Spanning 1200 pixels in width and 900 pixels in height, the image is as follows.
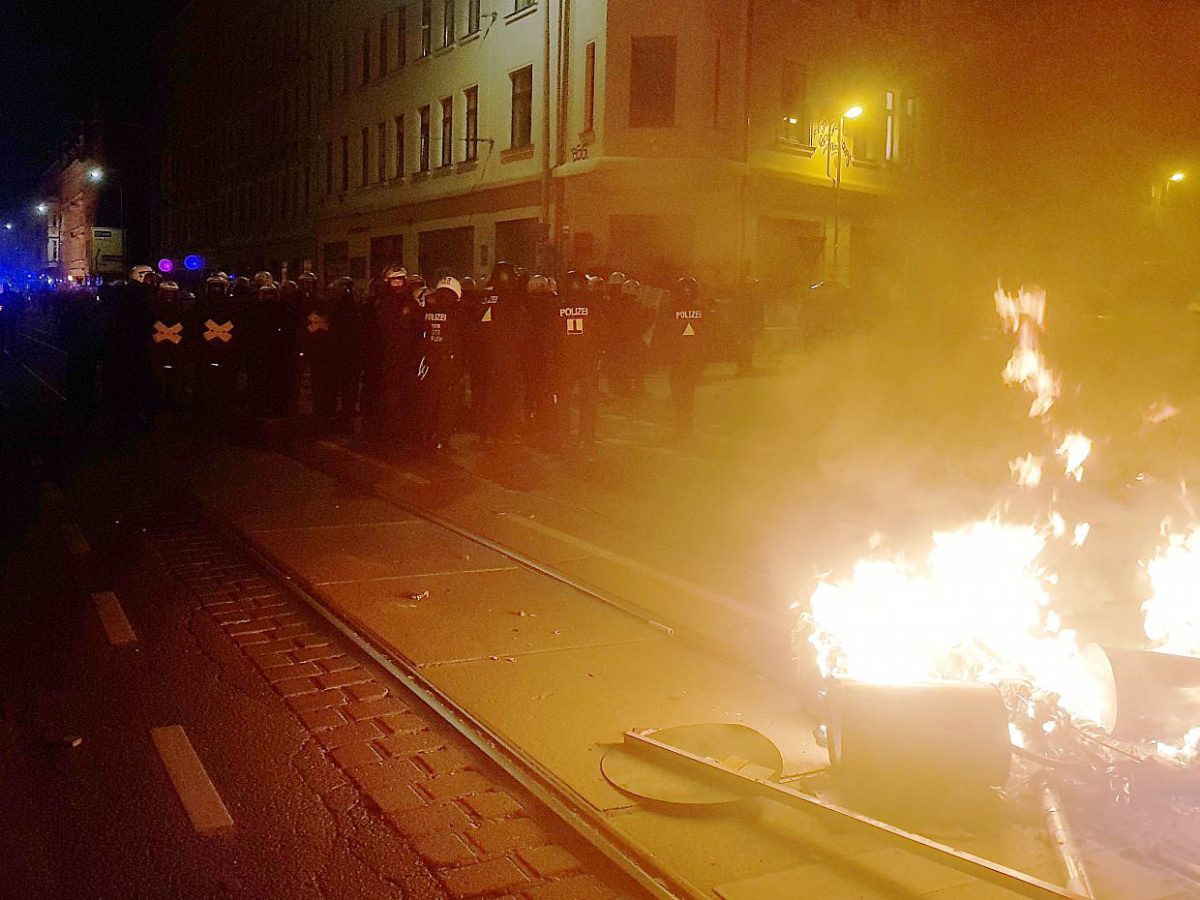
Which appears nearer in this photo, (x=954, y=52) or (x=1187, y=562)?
(x=1187, y=562)

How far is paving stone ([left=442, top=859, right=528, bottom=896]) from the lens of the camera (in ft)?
11.9

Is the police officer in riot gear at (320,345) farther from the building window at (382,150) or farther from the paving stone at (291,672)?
the building window at (382,150)

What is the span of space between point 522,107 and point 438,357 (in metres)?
20.3

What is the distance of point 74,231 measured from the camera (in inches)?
3829

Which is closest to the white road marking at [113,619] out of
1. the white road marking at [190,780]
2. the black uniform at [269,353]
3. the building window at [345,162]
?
the white road marking at [190,780]

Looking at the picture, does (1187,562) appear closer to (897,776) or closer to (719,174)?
(897,776)

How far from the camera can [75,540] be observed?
28.8 ft

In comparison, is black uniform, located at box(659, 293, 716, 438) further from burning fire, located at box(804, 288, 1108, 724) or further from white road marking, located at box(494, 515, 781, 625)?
burning fire, located at box(804, 288, 1108, 724)

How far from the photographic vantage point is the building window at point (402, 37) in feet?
126

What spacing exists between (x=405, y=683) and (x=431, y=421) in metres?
8.23

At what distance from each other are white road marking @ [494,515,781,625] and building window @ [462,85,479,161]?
26032 mm

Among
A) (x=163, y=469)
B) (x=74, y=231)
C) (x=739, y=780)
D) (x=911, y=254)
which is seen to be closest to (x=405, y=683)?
(x=739, y=780)

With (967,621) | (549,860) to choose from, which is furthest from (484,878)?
(967,621)

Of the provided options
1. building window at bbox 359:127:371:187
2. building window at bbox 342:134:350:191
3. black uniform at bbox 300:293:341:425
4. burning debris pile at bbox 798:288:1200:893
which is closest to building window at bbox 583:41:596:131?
black uniform at bbox 300:293:341:425
